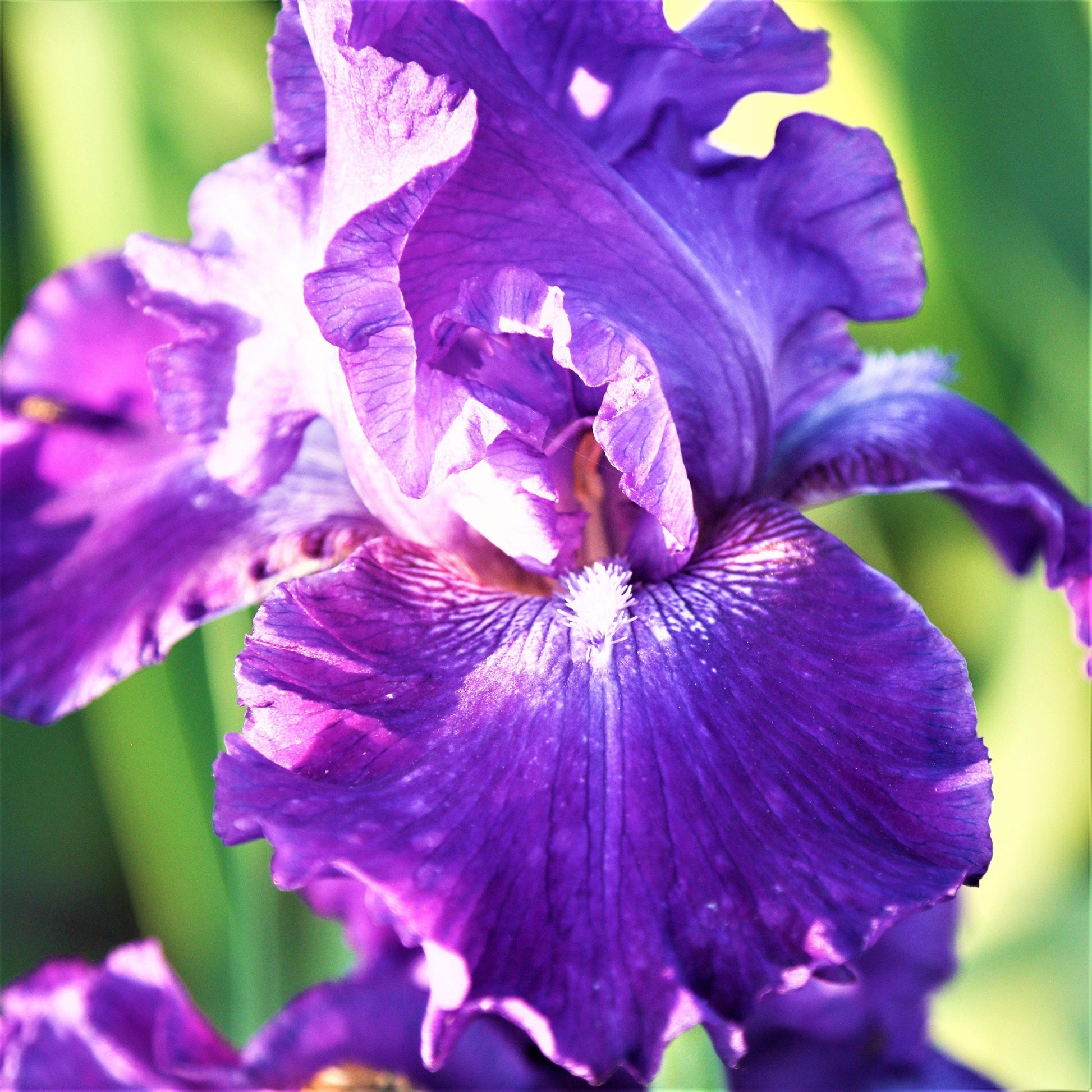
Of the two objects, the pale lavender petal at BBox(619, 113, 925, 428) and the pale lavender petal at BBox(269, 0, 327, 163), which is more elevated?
the pale lavender petal at BBox(269, 0, 327, 163)

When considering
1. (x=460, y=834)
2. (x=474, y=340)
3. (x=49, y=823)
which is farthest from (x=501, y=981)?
(x=49, y=823)

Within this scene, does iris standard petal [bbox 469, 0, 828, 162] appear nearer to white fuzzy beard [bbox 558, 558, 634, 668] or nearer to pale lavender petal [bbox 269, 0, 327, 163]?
pale lavender petal [bbox 269, 0, 327, 163]

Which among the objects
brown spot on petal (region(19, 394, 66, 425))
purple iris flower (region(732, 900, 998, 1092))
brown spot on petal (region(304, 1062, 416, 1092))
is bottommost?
purple iris flower (region(732, 900, 998, 1092))

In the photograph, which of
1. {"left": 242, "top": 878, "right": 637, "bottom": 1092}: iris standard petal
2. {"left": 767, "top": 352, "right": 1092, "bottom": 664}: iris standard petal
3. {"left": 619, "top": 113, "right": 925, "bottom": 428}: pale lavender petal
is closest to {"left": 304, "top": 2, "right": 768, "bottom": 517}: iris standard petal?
{"left": 619, "top": 113, "right": 925, "bottom": 428}: pale lavender petal

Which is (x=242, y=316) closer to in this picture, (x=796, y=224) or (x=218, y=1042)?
(x=796, y=224)

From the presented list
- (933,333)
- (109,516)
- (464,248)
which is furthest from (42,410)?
(933,333)

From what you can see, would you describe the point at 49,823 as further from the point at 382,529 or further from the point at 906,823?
the point at 906,823

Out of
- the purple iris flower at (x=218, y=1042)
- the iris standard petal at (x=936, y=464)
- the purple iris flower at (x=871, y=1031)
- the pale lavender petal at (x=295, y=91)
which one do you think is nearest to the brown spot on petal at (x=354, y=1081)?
the purple iris flower at (x=218, y=1042)
